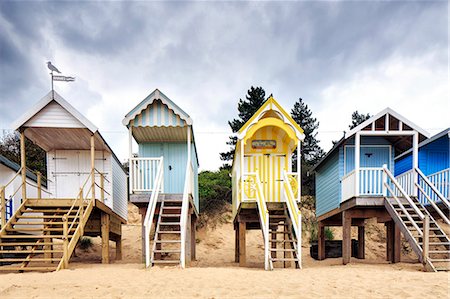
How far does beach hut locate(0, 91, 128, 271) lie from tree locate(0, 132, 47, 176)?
14.9 meters

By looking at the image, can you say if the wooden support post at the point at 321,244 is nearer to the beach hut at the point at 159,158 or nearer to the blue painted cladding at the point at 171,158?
the beach hut at the point at 159,158

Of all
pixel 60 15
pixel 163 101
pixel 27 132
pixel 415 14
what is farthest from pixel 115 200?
pixel 415 14

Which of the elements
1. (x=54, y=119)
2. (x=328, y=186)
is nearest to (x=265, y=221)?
(x=328, y=186)

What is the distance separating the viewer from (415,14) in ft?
34.6

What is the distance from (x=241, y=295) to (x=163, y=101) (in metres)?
6.77

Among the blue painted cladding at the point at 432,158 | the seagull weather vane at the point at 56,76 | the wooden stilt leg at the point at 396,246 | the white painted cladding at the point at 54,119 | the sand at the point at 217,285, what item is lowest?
the wooden stilt leg at the point at 396,246

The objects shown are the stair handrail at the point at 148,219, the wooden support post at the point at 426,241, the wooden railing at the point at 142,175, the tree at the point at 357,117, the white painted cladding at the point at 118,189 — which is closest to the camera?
the stair handrail at the point at 148,219

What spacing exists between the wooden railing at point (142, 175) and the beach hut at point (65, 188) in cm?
130

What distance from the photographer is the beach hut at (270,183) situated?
8531 millimetres

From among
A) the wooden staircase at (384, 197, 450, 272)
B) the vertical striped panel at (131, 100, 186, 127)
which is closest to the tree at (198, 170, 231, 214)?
the vertical striped panel at (131, 100, 186, 127)

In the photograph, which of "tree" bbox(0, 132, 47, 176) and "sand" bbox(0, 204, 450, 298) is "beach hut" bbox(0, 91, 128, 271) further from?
"tree" bbox(0, 132, 47, 176)

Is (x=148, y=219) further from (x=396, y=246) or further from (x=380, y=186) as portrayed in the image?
(x=396, y=246)

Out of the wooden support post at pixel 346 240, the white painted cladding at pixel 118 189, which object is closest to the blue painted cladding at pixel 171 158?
the white painted cladding at pixel 118 189

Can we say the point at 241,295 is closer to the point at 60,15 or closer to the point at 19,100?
the point at 60,15
